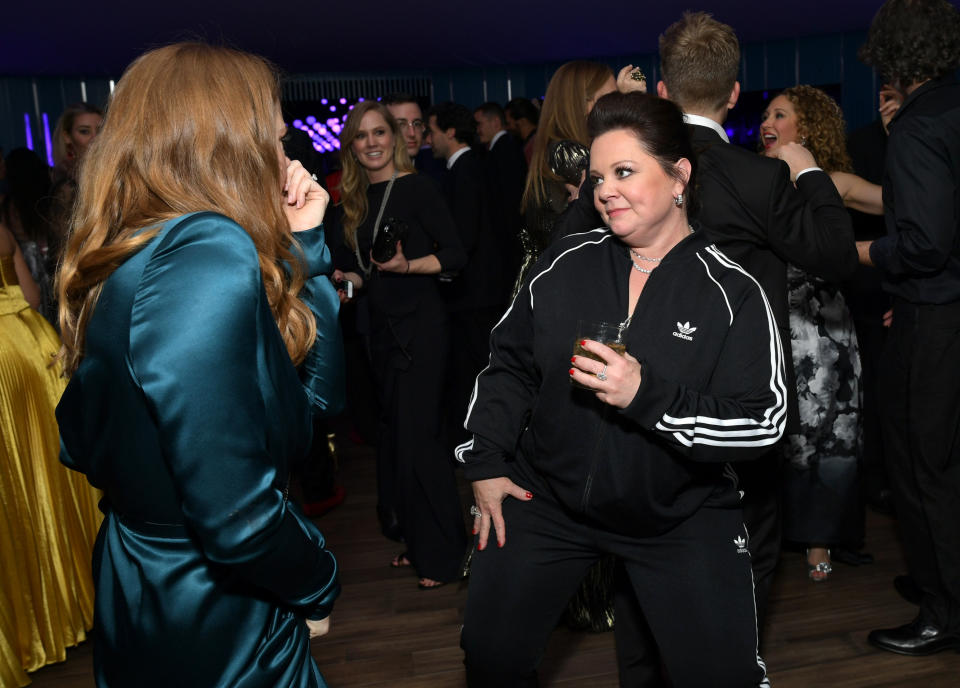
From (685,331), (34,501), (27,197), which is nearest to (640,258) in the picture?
(685,331)

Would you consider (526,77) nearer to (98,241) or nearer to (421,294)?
(421,294)

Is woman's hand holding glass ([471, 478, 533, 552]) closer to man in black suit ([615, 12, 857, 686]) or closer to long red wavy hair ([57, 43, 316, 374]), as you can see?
man in black suit ([615, 12, 857, 686])

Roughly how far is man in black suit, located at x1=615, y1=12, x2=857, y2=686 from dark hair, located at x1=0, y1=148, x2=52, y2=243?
248 centimetres

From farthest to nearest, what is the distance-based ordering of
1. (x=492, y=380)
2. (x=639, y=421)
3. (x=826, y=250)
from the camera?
(x=826, y=250), (x=492, y=380), (x=639, y=421)

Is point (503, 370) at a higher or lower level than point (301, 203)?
lower

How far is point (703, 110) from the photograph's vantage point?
7.37ft

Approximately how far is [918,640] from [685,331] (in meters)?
1.63

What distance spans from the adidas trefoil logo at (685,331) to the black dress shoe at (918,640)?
1601mm

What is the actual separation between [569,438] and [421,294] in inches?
62.8

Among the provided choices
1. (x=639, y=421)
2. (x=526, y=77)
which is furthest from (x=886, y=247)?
(x=526, y=77)

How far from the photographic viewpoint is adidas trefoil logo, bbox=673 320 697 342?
174 cm

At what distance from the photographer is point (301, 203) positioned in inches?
58.1

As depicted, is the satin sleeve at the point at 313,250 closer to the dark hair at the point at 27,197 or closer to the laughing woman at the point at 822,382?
the laughing woman at the point at 822,382

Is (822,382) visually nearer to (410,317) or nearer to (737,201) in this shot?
(737,201)
